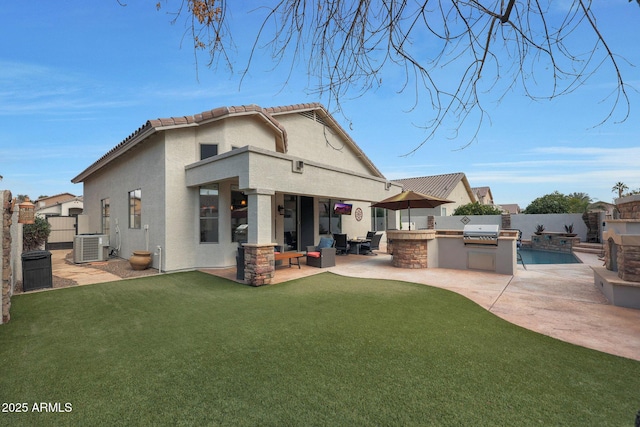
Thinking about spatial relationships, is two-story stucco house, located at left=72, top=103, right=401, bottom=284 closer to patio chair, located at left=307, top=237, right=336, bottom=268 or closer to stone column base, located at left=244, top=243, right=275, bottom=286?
stone column base, located at left=244, top=243, right=275, bottom=286

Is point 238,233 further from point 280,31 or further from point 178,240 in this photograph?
point 280,31

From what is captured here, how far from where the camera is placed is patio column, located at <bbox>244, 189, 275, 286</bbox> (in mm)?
7191

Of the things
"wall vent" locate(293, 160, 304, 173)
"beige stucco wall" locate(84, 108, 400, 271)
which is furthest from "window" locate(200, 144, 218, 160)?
"wall vent" locate(293, 160, 304, 173)

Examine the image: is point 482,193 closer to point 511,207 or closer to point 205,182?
point 511,207

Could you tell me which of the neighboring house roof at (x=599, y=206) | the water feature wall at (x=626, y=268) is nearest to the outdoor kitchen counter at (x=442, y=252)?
the water feature wall at (x=626, y=268)

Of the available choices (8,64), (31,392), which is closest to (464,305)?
(31,392)

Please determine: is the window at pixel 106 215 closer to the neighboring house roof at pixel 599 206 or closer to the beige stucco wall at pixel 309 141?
the beige stucco wall at pixel 309 141

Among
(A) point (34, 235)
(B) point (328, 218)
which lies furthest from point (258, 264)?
(A) point (34, 235)

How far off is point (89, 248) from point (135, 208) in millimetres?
2407

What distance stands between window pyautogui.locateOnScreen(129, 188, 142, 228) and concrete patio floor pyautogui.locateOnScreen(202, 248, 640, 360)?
3.77 metres

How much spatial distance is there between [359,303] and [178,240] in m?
6.49

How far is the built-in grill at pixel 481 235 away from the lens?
27.9 ft

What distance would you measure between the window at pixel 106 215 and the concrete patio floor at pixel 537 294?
3.43 metres

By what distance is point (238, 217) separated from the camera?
1001 centimetres
